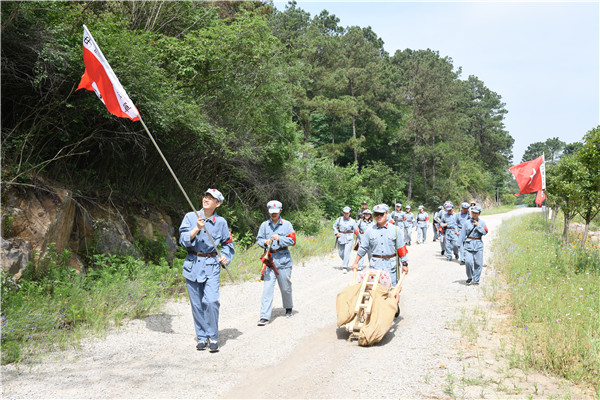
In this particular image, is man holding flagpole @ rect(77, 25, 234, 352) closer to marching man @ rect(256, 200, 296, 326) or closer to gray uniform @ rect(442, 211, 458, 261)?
marching man @ rect(256, 200, 296, 326)

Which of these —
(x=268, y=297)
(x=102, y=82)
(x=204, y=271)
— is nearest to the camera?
(x=204, y=271)

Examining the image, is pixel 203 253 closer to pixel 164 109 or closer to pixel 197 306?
pixel 197 306

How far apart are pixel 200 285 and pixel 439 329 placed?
3.94 meters

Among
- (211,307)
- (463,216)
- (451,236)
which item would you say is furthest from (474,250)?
(211,307)

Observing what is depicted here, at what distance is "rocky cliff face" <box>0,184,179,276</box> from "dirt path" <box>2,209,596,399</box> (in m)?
A: 2.18

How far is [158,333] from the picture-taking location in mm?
6504

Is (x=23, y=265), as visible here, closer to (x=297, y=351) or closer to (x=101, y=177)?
(x=101, y=177)

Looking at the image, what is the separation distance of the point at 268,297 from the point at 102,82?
14.6 ft

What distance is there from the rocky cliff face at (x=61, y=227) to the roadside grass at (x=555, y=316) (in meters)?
7.68

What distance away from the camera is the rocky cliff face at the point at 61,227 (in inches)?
272

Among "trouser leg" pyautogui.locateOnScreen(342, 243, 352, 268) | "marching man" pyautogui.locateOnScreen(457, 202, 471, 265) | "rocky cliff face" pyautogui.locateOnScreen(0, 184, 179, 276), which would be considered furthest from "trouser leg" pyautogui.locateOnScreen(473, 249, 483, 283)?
"rocky cliff face" pyautogui.locateOnScreen(0, 184, 179, 276)

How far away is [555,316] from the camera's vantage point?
6.68 meters

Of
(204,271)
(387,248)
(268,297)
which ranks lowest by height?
(268,297)

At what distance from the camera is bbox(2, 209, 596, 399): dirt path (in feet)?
14.6
